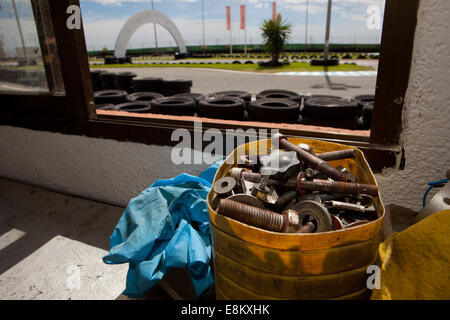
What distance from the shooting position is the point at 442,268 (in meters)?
1.06

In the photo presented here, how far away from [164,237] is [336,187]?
3.53 feet

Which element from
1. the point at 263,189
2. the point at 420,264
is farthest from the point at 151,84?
the point at 420,264

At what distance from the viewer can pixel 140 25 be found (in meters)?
37.4

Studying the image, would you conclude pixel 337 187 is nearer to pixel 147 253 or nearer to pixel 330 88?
pixel 147 253

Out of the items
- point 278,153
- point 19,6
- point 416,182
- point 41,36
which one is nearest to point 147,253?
point 278,153

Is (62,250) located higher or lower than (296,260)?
lower

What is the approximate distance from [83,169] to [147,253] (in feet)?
6.40

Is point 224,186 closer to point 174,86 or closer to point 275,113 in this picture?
point 275,113

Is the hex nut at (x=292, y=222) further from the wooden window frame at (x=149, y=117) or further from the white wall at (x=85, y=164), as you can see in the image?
the white wall at (x=85, y=164)

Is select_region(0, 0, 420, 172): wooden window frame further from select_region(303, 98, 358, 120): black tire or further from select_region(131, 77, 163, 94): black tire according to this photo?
select_region(131, 77, 163, 94): black tire

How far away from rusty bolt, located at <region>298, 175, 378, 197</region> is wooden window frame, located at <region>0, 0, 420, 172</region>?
28.2 inches

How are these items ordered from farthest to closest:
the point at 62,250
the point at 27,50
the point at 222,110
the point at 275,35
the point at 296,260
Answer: the point at 275,35, the point at 222,110, the point at 27,50, the point at 62,250, the point at 296,260

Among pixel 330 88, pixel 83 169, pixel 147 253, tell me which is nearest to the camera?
pixel 147 253

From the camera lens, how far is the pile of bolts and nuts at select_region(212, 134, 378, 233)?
115cm
